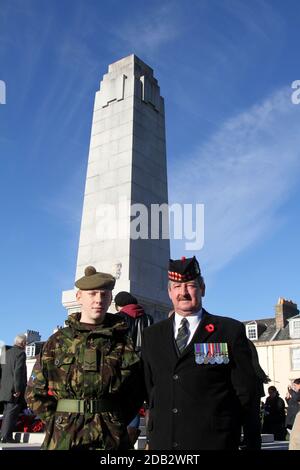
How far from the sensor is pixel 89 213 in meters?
14.7

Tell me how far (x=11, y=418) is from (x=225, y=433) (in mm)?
6663

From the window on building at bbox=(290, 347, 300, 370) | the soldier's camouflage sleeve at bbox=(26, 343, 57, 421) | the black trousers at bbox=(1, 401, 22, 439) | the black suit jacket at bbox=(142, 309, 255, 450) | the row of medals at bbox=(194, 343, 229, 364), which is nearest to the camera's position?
the black suit jacket at bbox=(142, 309, 255, 450)

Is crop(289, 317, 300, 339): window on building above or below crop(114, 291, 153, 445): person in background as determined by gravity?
above

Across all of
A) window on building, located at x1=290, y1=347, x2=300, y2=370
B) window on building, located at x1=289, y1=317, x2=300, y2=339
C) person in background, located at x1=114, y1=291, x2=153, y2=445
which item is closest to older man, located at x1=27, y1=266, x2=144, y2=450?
person in background, located at x1=114, y1=291, x2=153, y2=445

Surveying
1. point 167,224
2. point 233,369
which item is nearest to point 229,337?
point 233,369

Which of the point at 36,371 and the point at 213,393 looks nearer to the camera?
the point at 213,393

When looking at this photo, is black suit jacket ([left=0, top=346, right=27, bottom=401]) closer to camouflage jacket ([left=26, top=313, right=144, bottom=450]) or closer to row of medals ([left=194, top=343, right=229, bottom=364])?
camouflage jacket ([left=26, top=313, right=144, bottom=450])

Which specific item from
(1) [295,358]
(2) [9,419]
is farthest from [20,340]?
(1) [295,358]

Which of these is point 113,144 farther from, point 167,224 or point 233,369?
point 233,369

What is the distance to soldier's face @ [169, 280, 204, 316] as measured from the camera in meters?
3.88

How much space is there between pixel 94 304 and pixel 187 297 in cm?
69

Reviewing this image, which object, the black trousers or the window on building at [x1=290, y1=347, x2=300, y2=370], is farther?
the window on building at [x1=290, y1=347, x2=300, y2=370]

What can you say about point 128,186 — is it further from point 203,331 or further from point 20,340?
point 203,331
